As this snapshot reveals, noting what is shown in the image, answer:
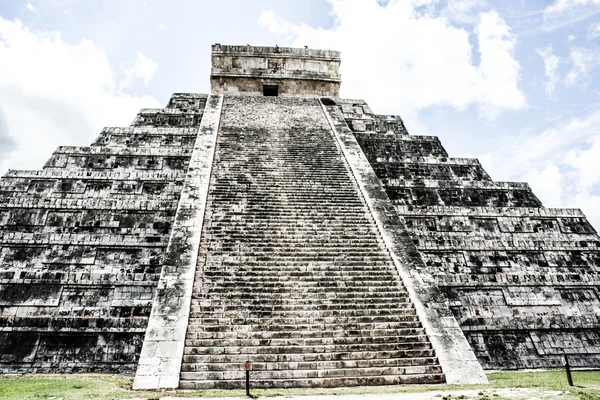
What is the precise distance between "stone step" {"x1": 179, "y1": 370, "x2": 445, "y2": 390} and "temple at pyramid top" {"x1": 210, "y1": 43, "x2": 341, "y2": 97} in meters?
15.4

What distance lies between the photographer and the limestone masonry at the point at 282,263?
6.81 metres

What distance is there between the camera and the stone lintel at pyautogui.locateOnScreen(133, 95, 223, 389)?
6.16 metres

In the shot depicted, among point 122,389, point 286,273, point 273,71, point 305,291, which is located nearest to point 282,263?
point 286,273

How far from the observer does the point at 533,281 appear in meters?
10.1

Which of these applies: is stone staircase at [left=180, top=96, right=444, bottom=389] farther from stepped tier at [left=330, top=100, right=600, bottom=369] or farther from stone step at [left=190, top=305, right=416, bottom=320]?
stepped tier at [left=330, top=100, right=600, bottom=369]

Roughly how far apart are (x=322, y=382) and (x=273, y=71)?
53.6 ft

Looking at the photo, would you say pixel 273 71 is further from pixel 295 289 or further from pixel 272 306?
pixel 272 306

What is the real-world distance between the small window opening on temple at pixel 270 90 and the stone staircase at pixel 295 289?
7787mm

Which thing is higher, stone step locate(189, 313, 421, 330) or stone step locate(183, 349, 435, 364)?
stone step locate(189, 313, 421, 330)

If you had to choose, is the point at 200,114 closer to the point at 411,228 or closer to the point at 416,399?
the point at 411,228

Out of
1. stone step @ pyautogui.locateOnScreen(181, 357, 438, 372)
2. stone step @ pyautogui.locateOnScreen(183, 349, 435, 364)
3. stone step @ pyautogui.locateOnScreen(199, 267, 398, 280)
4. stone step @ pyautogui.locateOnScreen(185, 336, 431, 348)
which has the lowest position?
stone step @ pyautogui.locateOnScreen(181, 357, 438, 372)

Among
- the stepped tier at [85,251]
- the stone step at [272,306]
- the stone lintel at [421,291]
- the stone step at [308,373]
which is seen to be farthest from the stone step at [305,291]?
the stepped tier at [85,251]

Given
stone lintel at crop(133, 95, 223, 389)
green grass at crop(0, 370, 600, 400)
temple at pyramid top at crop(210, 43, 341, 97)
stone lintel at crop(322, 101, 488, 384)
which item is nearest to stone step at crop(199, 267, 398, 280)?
stone lintel at crop(133, 95, 223, 389)

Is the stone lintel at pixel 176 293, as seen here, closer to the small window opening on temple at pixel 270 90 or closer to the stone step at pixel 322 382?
the stone step at pixel 322 382
